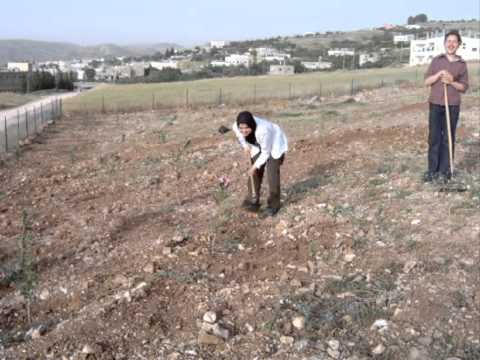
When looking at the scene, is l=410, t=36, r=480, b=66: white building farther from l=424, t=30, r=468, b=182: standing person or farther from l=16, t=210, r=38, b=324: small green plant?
l=16, t=210, r=38, b=324: small green plant

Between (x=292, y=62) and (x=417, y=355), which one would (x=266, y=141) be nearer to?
(x=417, y=355)

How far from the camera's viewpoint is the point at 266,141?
530cm

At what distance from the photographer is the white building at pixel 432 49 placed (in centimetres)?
7369

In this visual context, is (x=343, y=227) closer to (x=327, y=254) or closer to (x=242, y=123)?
(x=327, y=254)

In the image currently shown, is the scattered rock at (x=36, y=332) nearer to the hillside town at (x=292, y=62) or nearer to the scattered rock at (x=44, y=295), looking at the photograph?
the scattered rock at (x=44, y=295)

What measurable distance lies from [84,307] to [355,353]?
6.64 ft

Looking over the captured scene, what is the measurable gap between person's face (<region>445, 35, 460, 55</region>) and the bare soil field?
1.51 m

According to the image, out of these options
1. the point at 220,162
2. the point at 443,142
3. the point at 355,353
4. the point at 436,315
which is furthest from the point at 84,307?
the point at 220,162

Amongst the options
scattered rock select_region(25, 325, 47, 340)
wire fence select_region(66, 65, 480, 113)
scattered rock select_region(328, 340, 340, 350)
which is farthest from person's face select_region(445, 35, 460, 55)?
wire fence select_region(66, 65, 480, 113)

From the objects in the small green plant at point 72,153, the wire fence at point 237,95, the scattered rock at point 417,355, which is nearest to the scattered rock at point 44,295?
the scattered rock at point 417,355

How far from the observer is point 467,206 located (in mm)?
5531

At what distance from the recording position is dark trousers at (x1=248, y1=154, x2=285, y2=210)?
18.3 feet

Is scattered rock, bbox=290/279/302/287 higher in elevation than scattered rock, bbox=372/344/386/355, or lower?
higher

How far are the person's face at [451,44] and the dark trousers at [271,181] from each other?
210cm
